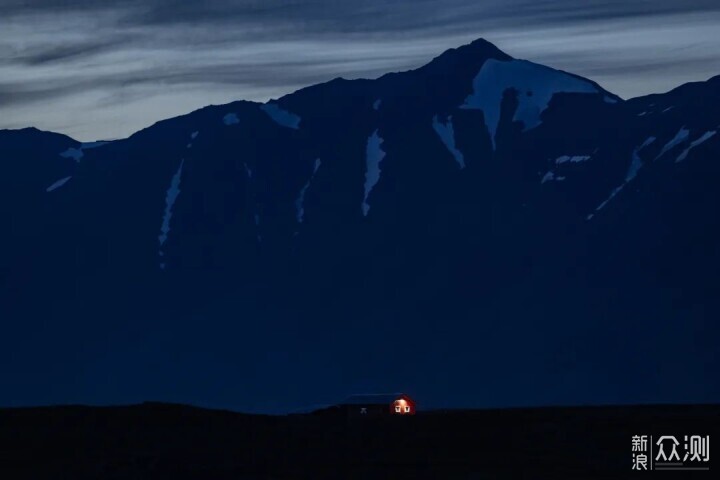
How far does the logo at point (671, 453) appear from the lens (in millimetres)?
53188

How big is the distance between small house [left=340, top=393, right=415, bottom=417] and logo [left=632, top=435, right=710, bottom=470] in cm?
4178

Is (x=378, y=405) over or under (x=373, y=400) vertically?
under

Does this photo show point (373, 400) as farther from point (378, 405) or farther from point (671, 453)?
point (671, 453)

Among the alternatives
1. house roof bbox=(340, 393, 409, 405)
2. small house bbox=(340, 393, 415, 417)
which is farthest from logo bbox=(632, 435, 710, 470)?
house roof bbox=(340, 393, 409, 405)

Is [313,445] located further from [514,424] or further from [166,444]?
[514,424]

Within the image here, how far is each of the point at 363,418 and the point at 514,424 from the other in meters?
16.5

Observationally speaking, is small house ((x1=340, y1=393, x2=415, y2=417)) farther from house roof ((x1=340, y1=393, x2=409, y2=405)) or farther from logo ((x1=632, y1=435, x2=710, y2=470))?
logo ((x1=632, y1=435, x2=710, y2=470))

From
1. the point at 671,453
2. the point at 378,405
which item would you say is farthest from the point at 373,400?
the point at 671,453

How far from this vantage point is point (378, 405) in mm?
104562

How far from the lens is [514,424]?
7912 centimetres

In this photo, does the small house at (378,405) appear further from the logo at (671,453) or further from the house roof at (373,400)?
the logo at (671,453)

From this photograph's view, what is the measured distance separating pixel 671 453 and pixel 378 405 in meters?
49.9

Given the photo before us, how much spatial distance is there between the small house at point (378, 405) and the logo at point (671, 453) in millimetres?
41784

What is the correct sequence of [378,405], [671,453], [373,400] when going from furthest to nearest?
[373,400] < [378,405] < [671,453]
